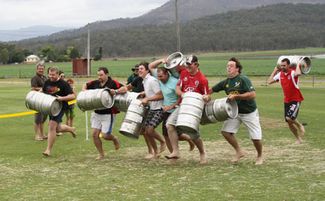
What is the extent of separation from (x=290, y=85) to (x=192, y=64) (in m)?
3.47

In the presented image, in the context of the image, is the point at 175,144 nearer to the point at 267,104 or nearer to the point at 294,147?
the point at 294,147

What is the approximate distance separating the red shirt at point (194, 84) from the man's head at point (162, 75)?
39cm

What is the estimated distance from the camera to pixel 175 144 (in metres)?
9.49

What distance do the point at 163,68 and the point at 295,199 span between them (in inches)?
141

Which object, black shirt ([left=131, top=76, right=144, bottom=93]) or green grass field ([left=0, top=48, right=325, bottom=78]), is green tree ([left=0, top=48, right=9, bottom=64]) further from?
black shirt ([left=131, top=76, right=144, bottom=93])

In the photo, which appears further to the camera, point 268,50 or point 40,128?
Result: point 268,50

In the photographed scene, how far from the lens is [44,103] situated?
10492mm

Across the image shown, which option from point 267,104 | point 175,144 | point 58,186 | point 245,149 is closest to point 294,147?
point 245,149

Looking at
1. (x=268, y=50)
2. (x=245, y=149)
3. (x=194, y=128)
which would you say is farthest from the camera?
(x=268, y=50)

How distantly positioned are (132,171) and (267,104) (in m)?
14.2

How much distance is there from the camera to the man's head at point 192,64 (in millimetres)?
9203

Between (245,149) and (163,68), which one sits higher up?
(163,68)

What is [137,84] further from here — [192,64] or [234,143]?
[234,143]

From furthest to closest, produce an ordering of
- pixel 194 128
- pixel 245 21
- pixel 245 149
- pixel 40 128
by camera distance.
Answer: pixel 245 21
pixel 40 128
pixel 245 149
pixel 194 128
